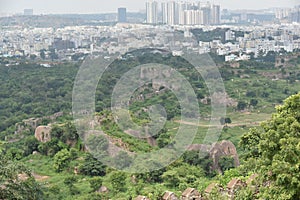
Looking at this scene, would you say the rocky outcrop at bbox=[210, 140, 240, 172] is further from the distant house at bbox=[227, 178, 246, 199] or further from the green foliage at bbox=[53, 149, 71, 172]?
the distant house at bbox=[227, 178, 246, 199]

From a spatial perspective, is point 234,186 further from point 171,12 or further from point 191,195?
point 171,12

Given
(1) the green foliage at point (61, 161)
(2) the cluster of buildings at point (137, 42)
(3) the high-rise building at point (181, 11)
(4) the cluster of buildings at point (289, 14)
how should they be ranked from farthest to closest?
(4) the cluster of buildings at point (289, 14)
(3) the high-rise building at point (181, 11)
(2) the cluster of buildings at point (137, 42)
(1) the green foliage at point (61, 161)

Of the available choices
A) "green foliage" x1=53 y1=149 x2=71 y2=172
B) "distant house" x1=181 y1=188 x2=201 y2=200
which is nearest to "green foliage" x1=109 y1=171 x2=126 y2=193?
"green foliage" x1=53 y1=149 x2=71 y2=172

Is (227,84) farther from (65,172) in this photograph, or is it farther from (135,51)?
(65,172)

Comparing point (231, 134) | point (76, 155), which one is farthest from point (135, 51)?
point (76, 155)

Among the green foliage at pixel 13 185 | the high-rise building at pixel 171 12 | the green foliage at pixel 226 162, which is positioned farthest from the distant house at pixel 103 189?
the high-rise building at pixel 171 12

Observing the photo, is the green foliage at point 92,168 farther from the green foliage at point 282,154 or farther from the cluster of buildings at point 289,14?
the cluster of buildings at point 289,14

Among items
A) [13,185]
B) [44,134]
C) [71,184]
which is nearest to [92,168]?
[71,184]
